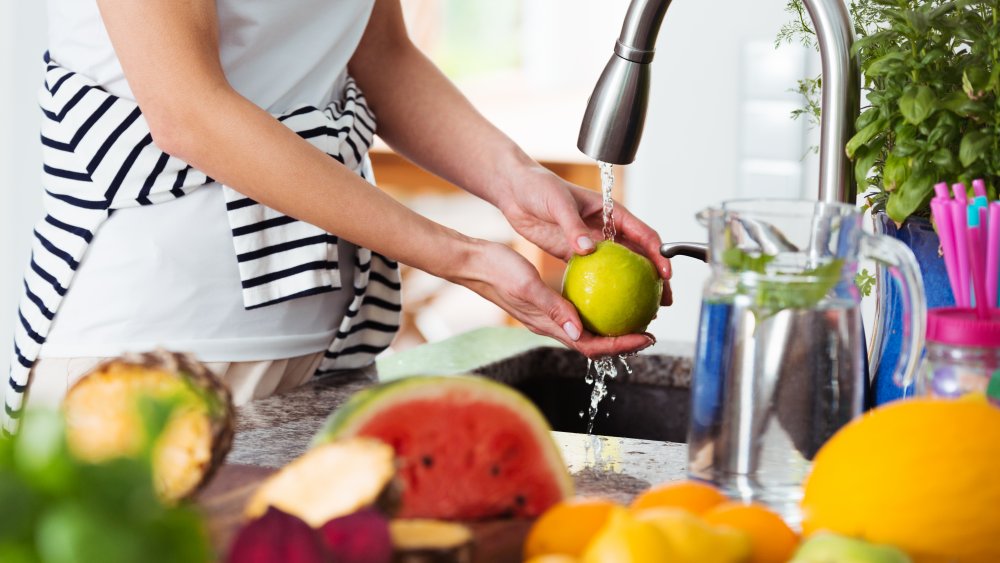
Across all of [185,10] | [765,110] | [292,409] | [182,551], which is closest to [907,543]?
[182,551]

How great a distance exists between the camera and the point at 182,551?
427 mm

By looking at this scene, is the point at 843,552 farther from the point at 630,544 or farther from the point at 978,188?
the point at 978,188

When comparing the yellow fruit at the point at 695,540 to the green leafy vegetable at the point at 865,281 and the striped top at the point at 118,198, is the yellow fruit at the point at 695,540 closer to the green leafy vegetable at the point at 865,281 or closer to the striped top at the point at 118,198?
the green leafy vegetable at the point at 865,281

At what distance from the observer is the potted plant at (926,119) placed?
899 millimetres

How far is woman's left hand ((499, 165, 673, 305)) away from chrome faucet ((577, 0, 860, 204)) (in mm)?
261

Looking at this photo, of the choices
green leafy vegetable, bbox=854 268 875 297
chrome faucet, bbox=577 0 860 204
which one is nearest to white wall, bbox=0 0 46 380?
chrome faucet, bbox=577 0 860 204

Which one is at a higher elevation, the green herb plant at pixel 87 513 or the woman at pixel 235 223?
the woman at pixel 235 223

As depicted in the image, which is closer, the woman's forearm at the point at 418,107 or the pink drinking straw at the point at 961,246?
the pink drinking straw at the point at 961,246

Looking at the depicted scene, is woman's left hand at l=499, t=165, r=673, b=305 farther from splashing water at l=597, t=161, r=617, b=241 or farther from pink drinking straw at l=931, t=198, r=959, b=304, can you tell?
pink drinking straw at l=931, t=198, r=959, b=304

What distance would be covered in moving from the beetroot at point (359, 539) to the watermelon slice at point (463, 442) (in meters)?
0.10

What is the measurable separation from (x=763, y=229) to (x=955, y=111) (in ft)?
0.81

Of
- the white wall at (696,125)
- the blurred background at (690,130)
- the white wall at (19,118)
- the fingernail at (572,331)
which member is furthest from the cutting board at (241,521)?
the white wall at (19,118)

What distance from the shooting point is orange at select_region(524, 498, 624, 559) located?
59 cm

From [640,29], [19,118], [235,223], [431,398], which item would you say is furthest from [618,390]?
[19,118]
